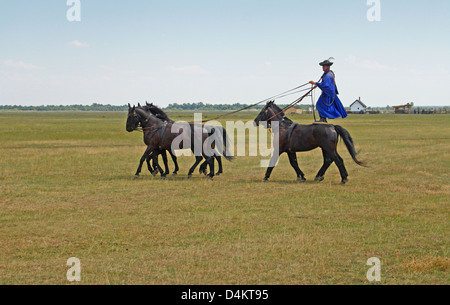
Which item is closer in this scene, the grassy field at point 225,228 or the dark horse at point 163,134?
the grassy field at point 225,228

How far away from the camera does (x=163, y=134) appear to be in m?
18.1

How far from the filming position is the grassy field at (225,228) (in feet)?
25.0

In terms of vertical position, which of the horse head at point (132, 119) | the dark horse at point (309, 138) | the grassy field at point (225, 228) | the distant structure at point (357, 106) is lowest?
the grassy field at point (225, 228)

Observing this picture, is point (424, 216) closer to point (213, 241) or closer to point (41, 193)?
point (213, 241)

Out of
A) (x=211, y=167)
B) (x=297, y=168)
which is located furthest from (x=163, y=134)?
(x=297, y=168)

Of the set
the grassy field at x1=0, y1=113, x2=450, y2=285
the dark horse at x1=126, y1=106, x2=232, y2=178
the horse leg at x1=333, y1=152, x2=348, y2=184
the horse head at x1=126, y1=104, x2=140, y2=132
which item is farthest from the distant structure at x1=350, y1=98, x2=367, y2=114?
the horse leg at x1=333, y1=152, x2=348, y2=184

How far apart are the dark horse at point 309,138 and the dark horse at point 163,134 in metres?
1.72

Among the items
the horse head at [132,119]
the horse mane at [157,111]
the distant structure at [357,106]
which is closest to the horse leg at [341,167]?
the horse mane at [157,111]

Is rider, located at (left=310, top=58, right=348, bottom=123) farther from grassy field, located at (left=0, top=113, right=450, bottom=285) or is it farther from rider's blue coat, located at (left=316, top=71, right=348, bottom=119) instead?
grassy field, located at (left=0, top=113, right=450, bottom=285)

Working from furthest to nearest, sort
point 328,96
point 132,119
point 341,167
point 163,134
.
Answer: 1. point 132,119
2. point 163,134
3. point 328,96
4. point 341,167

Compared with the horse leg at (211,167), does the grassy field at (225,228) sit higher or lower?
lower

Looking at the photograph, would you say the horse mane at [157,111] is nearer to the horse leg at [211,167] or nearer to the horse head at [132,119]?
the horse head at [132,119]

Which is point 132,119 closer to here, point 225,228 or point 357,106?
point 225,228

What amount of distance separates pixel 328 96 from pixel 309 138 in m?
1.46
